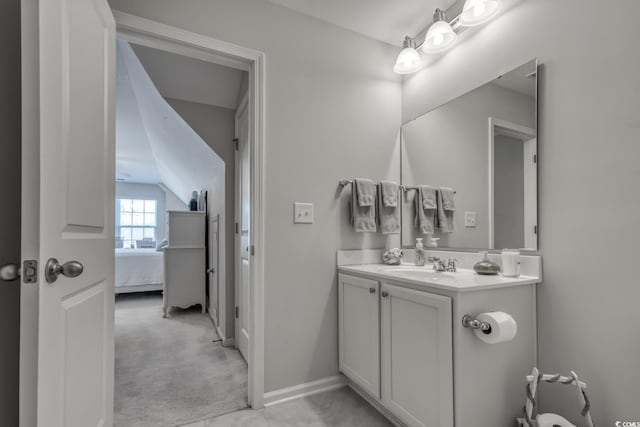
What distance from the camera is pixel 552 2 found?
52.5 inches

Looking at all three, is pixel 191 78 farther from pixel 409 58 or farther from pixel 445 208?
pixel 445 208

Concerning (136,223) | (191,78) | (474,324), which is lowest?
(474,324)

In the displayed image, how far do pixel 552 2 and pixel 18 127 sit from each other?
2.18m

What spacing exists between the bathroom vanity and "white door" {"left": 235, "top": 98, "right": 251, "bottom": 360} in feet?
3.27

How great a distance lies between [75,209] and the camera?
98cm

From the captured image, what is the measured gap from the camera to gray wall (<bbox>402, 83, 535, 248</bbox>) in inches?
61.8

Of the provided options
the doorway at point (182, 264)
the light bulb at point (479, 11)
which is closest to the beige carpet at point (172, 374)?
the doorway at point (182, 264)

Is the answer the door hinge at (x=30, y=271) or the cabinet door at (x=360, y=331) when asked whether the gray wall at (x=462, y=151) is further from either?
the door hinge at (x=30, y=271)

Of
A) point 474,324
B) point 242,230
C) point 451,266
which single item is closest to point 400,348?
point 474,324

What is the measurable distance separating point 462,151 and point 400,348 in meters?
1.20

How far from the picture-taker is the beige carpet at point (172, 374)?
1.65 metres

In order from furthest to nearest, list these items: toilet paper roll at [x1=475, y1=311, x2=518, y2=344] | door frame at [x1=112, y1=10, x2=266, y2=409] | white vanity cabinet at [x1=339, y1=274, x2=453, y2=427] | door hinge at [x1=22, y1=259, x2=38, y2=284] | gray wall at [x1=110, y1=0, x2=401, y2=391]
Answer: gray wall at [x1=110, y1=0, x2=401, y2=391]
door frame at [x1=112, y1=10, x2=266, y2=409]
white vanity cabinet at [x1=339, y1=274, x2=453, y2=427]
toilet paper roll at [x1=475, y1=311, x2=518, y2=344]
door hinge at [x1=22, y1=259, x2=38, y2=284]

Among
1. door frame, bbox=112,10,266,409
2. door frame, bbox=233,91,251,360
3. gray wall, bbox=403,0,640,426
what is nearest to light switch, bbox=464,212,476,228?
gray wall, bbox=403,0,640,426

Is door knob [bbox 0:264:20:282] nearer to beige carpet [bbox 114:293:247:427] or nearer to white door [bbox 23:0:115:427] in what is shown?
white door [bbox 23:0:115:427]
